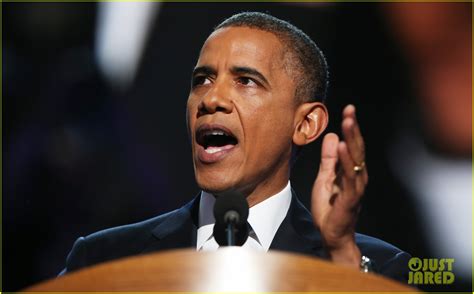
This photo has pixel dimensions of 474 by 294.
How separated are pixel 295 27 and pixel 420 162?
1.57 feet

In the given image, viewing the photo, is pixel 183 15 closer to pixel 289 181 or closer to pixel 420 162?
A: pixel 289 181

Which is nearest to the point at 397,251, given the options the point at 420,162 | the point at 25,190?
the point at 420,162

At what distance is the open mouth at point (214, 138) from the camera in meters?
1.87

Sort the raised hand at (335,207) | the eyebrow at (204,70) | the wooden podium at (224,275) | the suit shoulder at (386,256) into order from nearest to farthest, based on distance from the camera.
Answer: the wooden podium at (224,275) → the raised hand at (335,207) → the suit shoulder at (386,256) → the eyebrow at (204,70)

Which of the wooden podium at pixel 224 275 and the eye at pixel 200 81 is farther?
the eye at pixel 200 81

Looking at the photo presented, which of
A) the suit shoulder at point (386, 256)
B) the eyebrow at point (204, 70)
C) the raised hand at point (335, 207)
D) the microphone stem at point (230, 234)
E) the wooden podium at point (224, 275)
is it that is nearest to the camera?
the wooden podium at point (224, 275)

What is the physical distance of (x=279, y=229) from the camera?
6.26ft

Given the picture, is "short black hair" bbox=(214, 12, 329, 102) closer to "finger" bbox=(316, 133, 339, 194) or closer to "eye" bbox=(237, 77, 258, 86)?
"eye" bbox=(237, 77, 258, 86)

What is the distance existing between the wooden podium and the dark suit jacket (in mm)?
887

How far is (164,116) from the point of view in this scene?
213 cm

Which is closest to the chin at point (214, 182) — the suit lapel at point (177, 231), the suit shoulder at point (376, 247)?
the suit lapel at point (177, 231)

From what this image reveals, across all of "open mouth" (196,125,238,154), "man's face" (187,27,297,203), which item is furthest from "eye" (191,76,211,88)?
"open mouth" (196,125,238,154)

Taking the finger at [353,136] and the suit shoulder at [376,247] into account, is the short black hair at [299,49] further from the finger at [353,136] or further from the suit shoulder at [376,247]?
the finger at [353,136]

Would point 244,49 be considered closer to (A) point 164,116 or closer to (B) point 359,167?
(A) point 164,116
